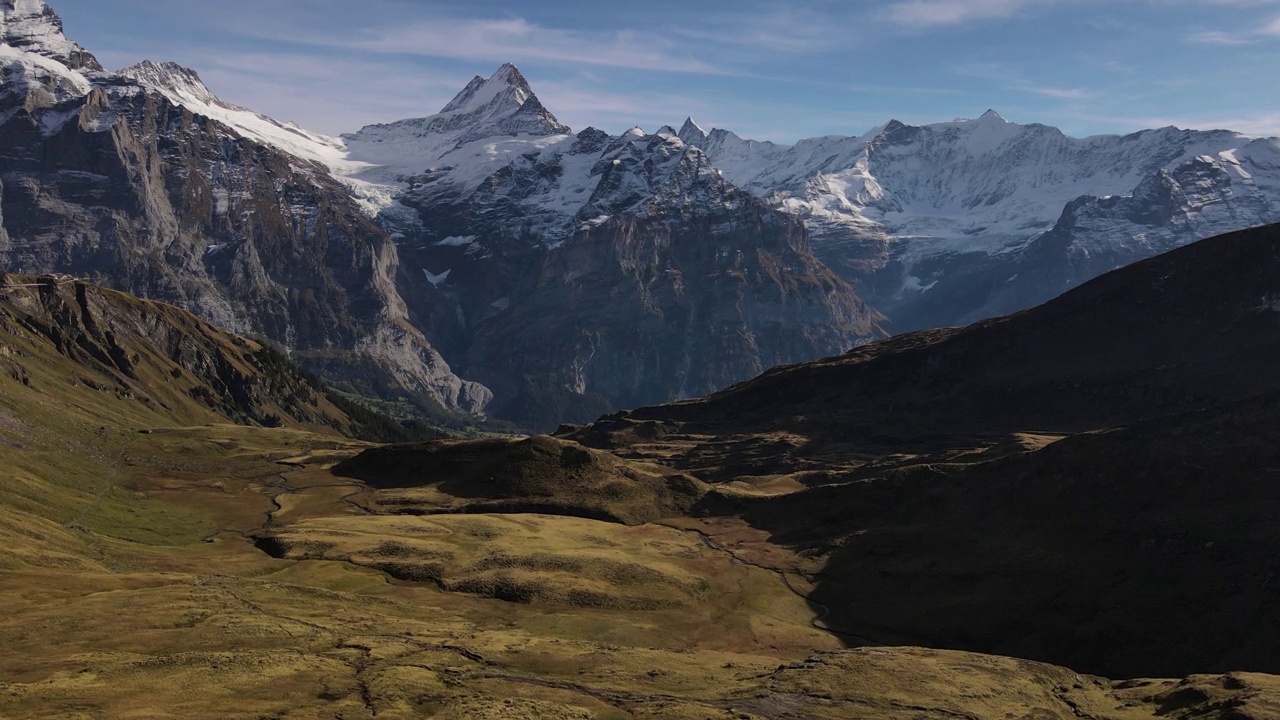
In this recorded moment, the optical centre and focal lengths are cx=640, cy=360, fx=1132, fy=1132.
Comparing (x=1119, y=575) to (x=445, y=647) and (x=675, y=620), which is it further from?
(x=445, y=647)

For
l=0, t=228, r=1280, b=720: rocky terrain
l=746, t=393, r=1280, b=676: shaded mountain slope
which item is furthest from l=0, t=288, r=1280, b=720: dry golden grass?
l=746, t=393, r=1280, b=676: shaded mountain slope

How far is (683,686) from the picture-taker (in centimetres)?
12275

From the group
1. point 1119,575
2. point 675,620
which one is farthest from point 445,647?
point 1119,575

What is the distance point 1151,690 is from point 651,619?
6846 centimetres

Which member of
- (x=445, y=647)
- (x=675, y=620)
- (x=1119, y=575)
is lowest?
(x=675, y=620)

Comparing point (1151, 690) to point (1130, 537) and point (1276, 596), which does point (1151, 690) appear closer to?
point (1276, 596)

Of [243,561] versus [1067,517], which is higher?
[1067,517]

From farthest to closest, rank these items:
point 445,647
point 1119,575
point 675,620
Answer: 1. point 1119,575
2. point 675,620
3. point 445,647

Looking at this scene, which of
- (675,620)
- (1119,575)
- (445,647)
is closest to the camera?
(445,647)

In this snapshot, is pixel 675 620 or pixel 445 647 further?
pixel 675 620

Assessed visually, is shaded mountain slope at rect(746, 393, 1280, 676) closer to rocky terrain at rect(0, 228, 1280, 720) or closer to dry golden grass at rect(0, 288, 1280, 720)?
rocky terrain at rect(0, 228, 1280, 720)

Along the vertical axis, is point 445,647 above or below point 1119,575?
below

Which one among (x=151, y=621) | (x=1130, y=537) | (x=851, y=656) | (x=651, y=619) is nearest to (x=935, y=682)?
(x=851, y=656)

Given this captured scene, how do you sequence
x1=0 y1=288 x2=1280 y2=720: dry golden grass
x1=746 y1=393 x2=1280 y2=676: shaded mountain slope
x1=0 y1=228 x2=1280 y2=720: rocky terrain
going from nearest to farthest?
x1=0 y1=288 x2=1280 y2=720: dry golden grass
x1=0 y1=228 x2=1280 y2=720: rocky terrain
x1=746 y1=393 x2=1280 y2=676: shaded mountain slope
